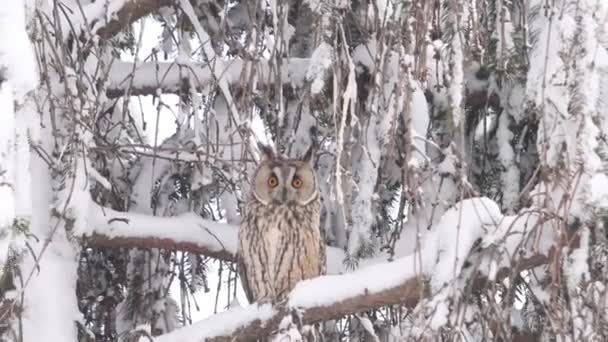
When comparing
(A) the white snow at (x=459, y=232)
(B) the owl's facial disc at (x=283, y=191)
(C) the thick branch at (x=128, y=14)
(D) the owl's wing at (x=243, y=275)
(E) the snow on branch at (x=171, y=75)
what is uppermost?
(C) the thick branch at (x=128, y=14)

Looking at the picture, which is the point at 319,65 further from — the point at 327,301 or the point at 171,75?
the point at 171,75

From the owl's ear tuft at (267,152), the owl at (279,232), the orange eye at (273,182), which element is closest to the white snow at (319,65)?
the owl's ear tuft at (267,152)

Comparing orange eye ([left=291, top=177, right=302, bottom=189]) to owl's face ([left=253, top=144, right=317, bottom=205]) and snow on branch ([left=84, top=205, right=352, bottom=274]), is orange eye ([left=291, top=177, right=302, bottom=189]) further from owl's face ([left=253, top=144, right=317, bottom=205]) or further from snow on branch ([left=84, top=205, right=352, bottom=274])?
snow on branch ([left=84, top=205, right=352, bottom=274])

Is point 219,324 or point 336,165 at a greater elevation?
point 336,165

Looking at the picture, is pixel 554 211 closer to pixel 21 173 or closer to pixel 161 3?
pixel 21 173

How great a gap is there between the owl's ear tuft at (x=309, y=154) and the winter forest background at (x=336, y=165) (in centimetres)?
3

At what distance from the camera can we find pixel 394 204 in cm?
341

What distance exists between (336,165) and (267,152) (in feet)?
3.82

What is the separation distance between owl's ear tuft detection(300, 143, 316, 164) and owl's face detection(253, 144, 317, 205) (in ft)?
0.06

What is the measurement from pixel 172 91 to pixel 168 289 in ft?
2.08

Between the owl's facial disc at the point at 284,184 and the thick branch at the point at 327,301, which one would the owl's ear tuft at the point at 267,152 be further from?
the thick branch at the point at 327,301

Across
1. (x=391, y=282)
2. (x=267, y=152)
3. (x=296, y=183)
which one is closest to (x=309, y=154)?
(x=267, y=152)

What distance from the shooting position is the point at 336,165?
2.34 m

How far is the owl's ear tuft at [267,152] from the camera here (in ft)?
11.0
